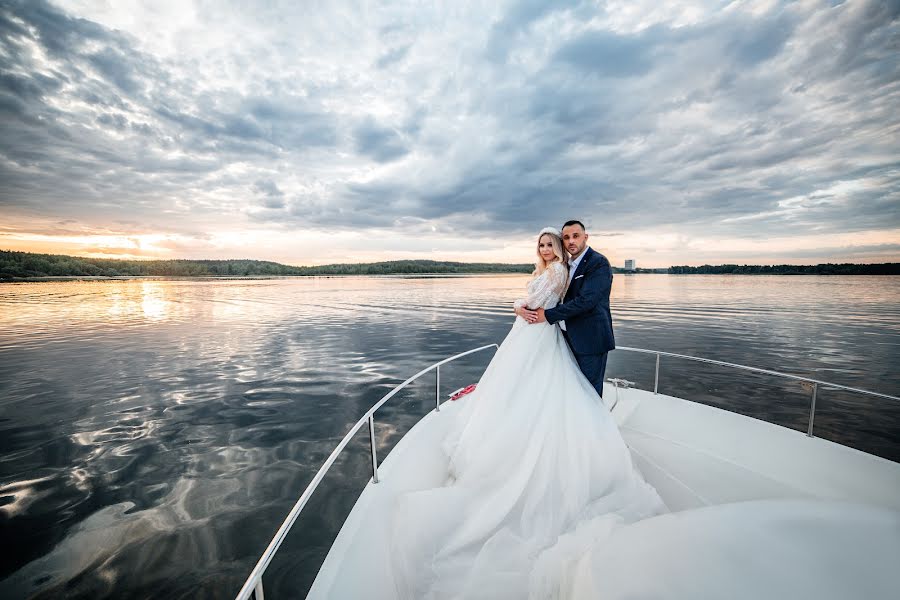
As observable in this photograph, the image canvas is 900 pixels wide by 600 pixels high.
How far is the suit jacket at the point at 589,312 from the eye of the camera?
3.26m

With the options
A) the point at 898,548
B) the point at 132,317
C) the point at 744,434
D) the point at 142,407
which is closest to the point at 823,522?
the point at 898,548

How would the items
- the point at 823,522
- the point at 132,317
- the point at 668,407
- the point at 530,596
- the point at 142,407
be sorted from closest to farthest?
the point at 823,522
the point at 530,596
the point at 668,407
the point at 142,407
the point at 132,317

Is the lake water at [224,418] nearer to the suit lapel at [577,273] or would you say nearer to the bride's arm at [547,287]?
the bride's arm at [547,287]

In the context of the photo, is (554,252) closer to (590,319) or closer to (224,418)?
(590,319)

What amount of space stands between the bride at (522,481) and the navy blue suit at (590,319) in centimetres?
15

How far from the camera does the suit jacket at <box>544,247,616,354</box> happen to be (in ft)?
10.7

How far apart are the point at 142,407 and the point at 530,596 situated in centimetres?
1004

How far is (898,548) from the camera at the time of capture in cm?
101

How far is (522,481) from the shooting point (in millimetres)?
2535

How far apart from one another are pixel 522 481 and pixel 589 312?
1.66 meters

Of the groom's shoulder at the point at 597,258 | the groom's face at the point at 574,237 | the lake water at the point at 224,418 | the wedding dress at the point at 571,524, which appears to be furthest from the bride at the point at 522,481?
the lake water at the point at 224,418

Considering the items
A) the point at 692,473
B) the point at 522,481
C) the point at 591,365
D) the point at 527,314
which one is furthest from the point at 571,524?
the point at 692,473

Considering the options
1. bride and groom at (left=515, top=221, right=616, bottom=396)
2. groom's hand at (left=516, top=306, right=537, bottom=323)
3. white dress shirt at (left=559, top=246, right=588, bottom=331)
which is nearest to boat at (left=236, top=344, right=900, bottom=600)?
groom's hand at (left=516, top=306, right=537, bottom=323)

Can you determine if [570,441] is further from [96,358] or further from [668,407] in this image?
[96,358]
